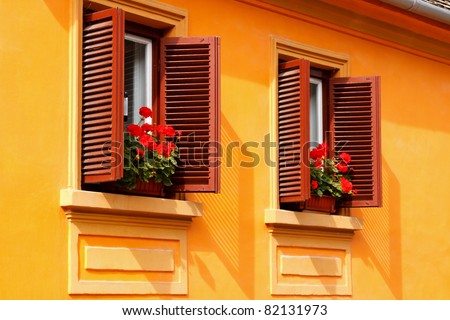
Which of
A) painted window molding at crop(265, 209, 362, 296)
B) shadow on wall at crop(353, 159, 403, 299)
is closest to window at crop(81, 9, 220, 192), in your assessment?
painted window molding at crop(265, 209, 362, 296)

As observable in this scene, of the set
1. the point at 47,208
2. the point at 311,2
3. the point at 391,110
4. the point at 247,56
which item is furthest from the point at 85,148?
the point at 391,110

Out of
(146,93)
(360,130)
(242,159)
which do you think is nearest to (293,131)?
(242,159)

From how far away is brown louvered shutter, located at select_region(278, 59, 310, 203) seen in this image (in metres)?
10.5

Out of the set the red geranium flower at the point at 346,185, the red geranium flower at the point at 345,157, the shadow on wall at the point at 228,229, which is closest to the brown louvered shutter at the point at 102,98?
the shadow on wall at the point at 228,229

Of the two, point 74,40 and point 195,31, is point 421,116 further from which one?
point 74,40

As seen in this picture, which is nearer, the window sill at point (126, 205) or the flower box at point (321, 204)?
the window sill at point (126, 205)

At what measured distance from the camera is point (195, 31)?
1005 cm

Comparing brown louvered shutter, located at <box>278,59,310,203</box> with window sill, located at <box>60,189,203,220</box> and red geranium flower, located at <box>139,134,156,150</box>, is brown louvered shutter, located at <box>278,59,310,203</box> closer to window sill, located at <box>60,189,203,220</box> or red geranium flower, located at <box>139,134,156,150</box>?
window sill, located at <box>60,189,203,220</box>

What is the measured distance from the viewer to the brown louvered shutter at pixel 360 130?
1125 centimetres

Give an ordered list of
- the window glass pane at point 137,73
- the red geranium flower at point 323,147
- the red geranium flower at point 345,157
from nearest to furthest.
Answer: the window glass pane at point 137,73
the red geranium flower at point 323,147
the red geranium flower at point 345,157

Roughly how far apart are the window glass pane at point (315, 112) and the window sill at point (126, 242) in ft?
7.79

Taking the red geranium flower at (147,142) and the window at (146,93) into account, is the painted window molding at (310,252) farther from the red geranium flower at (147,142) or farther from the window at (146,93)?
the red geranium flower at (147,142)

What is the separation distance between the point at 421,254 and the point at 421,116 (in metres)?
1.69

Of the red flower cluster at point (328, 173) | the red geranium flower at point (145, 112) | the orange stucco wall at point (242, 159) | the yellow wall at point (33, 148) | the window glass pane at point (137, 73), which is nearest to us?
the yellow wall at point (33, 148)
